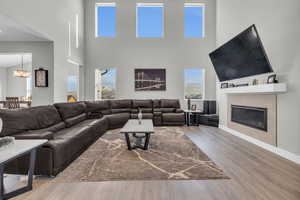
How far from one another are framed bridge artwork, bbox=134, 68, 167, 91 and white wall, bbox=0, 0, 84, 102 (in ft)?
A: 7.88

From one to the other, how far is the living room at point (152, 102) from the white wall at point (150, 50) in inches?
1.7

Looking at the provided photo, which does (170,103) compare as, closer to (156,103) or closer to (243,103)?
(156,103)

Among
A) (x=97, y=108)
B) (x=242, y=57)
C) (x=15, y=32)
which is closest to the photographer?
(x=15, y=32)

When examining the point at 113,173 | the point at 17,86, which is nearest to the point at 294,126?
the point at 113,173

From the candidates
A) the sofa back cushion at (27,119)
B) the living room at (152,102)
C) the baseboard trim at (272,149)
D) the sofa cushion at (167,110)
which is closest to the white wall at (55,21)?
the living room at (152,102)

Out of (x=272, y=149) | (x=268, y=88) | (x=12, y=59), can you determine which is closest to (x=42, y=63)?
(x=12, y=59)

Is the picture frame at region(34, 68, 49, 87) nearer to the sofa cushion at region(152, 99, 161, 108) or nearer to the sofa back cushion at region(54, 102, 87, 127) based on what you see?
the sofa back cushion at region(54, 102, 87, 127)

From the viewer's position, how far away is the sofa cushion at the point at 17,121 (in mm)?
2305

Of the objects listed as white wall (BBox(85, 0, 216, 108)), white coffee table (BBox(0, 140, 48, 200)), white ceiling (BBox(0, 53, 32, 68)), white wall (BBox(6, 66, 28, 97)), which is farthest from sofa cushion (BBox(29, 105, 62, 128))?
white wall (BBox(6, 66, 28, 97))

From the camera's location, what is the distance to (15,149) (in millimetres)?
1711

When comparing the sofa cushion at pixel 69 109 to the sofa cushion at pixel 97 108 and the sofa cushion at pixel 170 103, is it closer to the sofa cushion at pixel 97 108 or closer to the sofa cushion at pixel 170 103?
the sofa cushion at pixel 97 108

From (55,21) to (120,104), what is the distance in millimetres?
3247

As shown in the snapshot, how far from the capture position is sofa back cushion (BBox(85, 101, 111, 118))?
505 centimetres

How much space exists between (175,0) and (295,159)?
21.7ft
